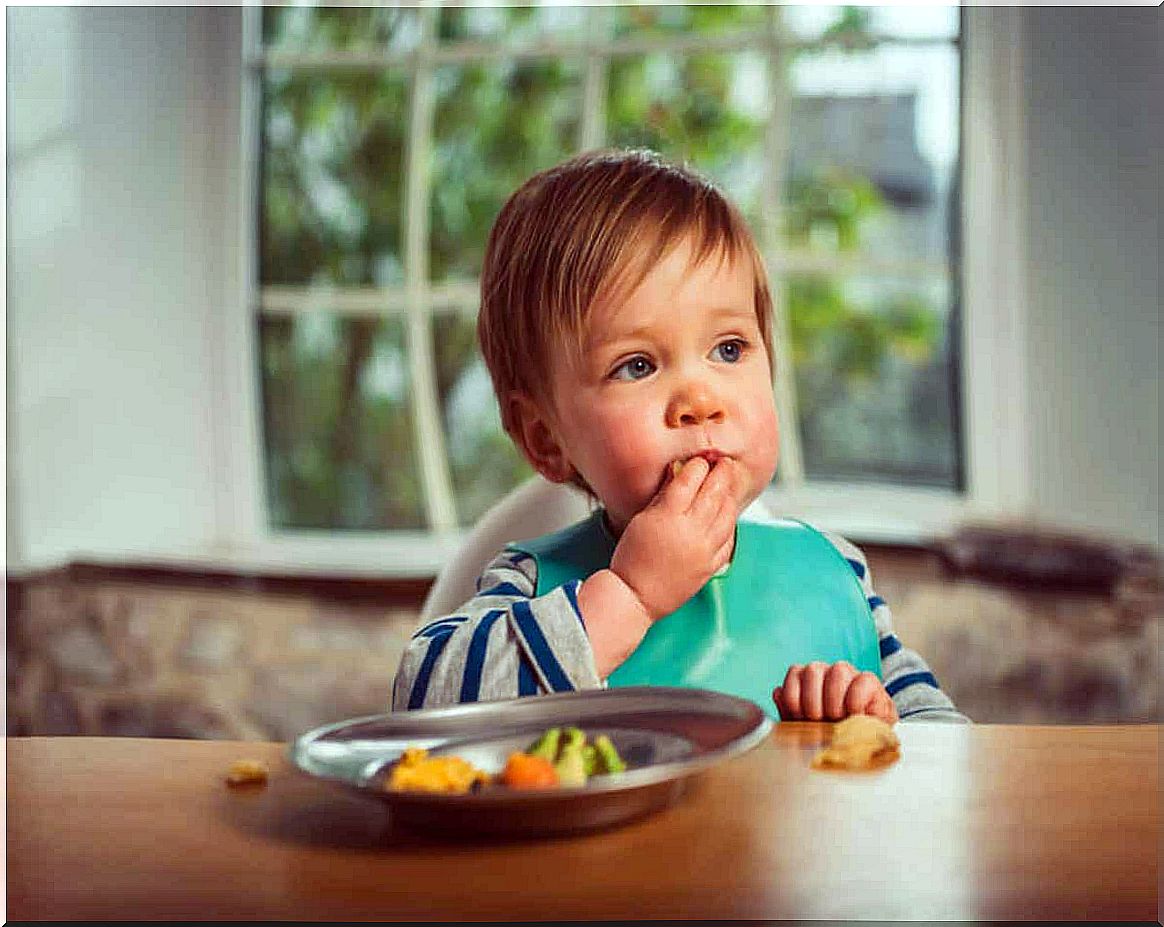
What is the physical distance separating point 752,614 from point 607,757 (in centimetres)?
54

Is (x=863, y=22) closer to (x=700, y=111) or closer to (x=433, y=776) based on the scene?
(x=700, y=111)

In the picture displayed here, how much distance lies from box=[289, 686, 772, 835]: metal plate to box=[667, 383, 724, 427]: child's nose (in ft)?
1.30

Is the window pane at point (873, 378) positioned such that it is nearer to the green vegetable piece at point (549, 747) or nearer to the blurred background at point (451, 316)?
the blurred background at point (451, 316)

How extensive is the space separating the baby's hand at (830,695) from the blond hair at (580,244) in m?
0.38

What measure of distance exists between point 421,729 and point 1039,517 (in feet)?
6.97

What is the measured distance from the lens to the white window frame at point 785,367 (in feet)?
8.81

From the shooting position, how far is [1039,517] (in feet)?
8.74

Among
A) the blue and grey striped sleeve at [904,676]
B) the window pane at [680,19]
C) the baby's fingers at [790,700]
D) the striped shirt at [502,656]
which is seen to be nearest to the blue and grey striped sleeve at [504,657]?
the striped shirt at [502,656]

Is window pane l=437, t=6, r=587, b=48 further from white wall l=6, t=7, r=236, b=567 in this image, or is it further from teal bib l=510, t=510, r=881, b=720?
teal bib l=510, t=510, r=881, b=720

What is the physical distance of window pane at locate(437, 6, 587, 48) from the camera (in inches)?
113

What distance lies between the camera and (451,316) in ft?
9.58

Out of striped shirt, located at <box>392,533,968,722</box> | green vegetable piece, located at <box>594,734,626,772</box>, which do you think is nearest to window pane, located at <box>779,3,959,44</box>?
striped shirt, located at <box>392,533,968,722</box>

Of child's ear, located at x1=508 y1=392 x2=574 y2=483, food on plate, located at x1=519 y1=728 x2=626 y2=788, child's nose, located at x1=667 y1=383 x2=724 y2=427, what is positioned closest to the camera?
food on plate, located at x1=519 y1=728 x2=626 y2=788

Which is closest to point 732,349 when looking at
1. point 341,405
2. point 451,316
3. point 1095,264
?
point 1095,264
